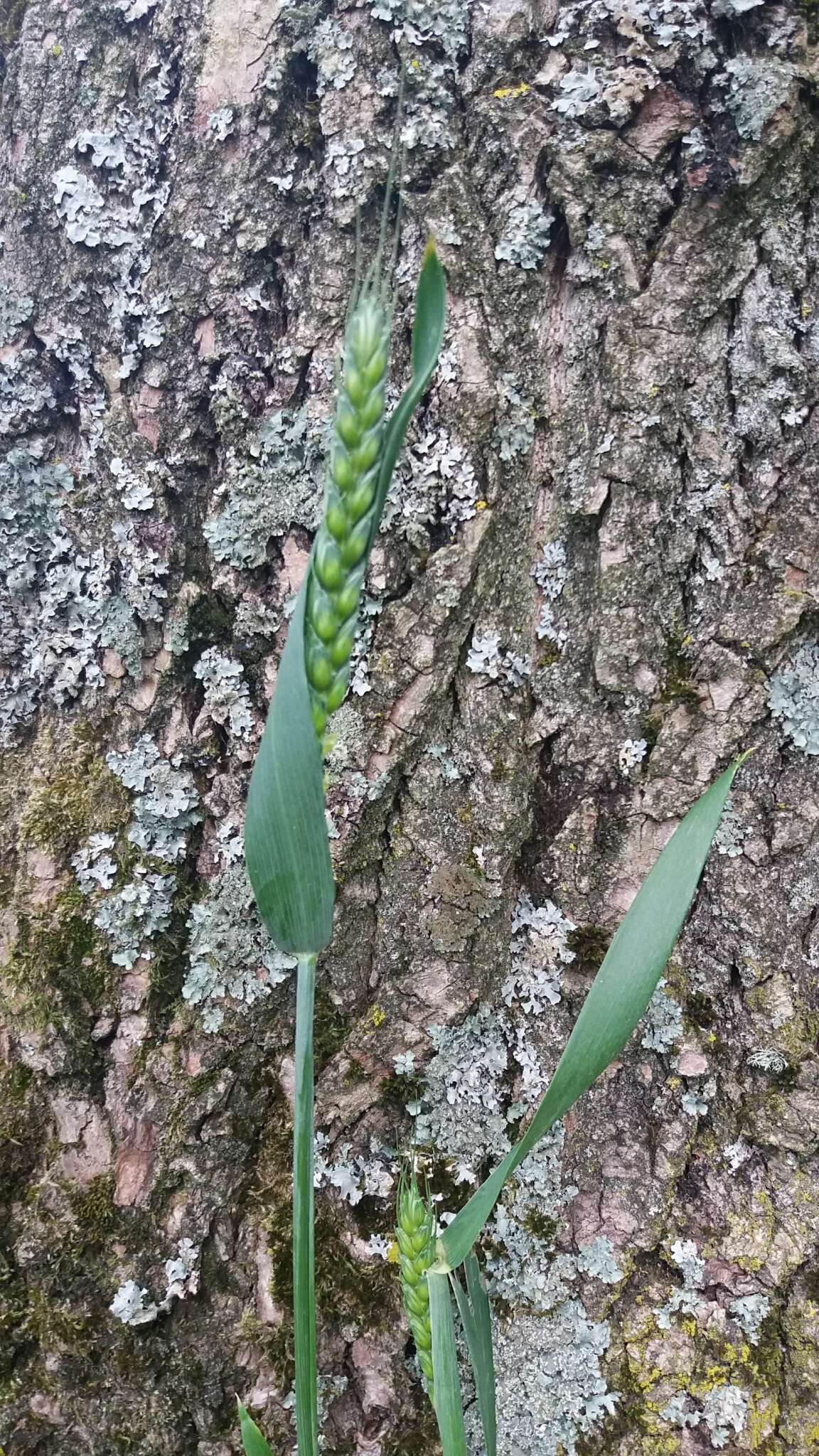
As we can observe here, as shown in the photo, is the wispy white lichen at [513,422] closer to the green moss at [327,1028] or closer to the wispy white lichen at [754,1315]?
the green moss at [327,1028]

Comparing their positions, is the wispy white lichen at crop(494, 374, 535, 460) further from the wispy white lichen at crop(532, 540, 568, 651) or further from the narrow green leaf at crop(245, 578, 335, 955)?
the narrow green leaf at crop(245, 578, 335, 955)

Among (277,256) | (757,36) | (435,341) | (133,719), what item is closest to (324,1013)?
(133,719)

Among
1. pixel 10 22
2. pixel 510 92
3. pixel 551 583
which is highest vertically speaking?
pixel 10 22

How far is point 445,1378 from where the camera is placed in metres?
0.69

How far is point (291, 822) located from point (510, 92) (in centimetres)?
87

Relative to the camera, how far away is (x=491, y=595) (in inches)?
39.9

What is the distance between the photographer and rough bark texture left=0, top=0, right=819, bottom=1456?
969 millimetres

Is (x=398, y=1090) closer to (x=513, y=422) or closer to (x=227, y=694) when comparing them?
(x=227, y=694)

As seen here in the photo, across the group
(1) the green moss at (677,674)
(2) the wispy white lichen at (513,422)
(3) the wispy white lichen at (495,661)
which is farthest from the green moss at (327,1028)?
(2) the wispy white lichen at (513,422)

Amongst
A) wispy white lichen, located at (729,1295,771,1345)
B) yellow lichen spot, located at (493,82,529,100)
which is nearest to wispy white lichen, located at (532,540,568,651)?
yellow lichen spot, located at (493,82,529,100)

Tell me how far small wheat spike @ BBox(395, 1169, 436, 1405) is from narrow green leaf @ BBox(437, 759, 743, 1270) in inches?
7.0

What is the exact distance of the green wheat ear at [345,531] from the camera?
52 centimetres

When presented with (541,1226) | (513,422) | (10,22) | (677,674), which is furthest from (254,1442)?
(10,22)

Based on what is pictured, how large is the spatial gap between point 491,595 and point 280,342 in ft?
1.21
